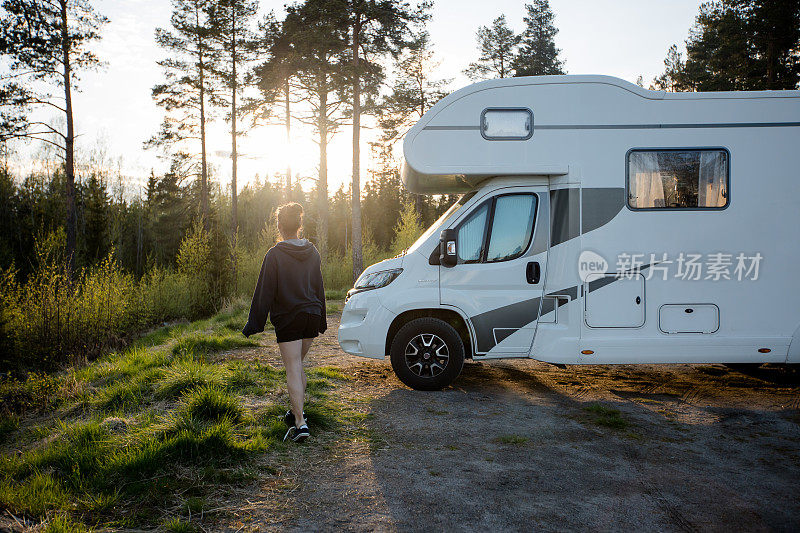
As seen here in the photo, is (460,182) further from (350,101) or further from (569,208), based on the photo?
(350,101)

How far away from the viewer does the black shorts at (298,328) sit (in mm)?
4723

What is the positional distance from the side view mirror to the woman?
1.95 metres

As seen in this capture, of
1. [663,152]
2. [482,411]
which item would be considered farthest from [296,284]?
[663,152]

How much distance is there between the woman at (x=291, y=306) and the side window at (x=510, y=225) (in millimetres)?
2477

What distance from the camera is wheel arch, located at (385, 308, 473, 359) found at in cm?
660

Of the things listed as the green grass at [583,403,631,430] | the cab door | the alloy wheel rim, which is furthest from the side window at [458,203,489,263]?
the green grass at [583,403,631,430]

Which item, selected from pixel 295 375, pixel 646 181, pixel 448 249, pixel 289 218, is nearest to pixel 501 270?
pixel 448 249

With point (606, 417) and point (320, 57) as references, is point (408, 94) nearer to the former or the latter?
point (320, 57)

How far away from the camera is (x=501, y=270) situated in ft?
21.2

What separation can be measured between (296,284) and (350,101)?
17.7 m

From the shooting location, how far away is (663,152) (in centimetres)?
627

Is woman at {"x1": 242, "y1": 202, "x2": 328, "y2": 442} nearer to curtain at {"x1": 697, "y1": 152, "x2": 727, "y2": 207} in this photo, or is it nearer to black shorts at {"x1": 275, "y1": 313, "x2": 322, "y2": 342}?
black shorts at {"x1": 275, "y1": 313, "x2": 322, "y2": 342}

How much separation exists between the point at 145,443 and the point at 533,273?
14.0ft

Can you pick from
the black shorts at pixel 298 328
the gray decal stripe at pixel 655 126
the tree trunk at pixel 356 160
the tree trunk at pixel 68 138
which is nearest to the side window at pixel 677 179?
the gray decal stripe at pixel 655 126
